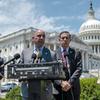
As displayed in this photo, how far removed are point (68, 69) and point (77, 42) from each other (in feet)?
310

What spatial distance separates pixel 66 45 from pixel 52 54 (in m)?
0.33

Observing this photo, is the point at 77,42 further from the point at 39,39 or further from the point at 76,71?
the point at 39,39

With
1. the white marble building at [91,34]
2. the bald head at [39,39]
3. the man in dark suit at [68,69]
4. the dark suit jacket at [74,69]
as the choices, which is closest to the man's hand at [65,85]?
the man in dark suit at [68,69]

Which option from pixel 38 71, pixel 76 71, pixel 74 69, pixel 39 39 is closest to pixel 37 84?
pixel 38 71

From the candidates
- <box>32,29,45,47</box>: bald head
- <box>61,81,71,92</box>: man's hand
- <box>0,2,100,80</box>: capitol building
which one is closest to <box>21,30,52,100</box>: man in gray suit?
<box>32,29,45,47</box>: bald head

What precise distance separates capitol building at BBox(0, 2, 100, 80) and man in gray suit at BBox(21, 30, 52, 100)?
62.5 m

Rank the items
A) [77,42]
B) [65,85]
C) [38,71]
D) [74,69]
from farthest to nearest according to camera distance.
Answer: [77,42]
[74,69]
[65,85]
[38,71]

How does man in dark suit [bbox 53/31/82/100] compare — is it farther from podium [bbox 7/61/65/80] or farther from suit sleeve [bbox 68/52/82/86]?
podium [bbox 7/61/65/80]

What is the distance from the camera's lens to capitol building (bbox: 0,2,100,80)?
280ft

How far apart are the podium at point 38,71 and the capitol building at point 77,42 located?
208 ft

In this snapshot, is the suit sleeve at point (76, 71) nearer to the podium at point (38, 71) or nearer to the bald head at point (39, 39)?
the bald head at point (39, 39)

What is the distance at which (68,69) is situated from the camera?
628 centimetres

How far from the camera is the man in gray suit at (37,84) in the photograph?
500cm

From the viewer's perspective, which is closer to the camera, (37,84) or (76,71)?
(37,84)
